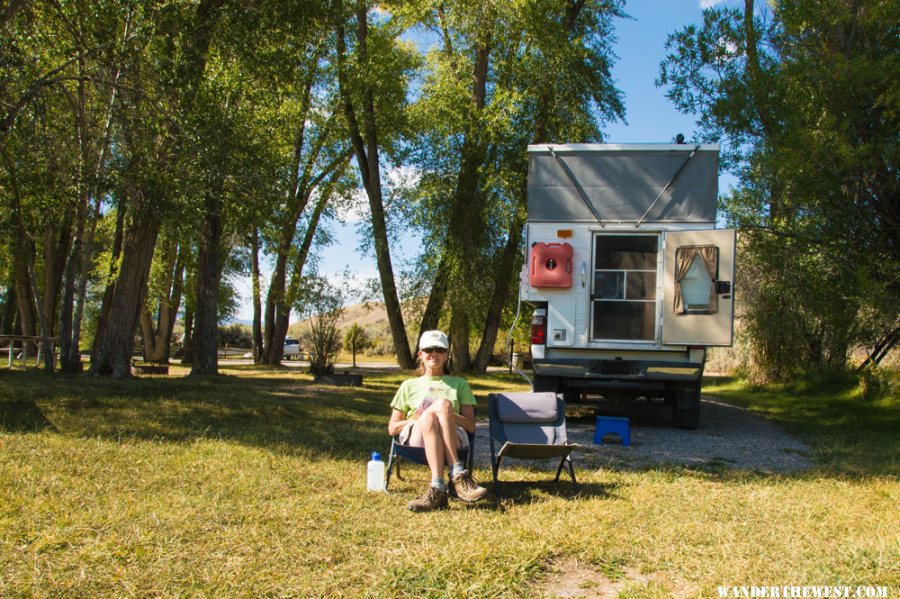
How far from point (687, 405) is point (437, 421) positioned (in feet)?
17.2

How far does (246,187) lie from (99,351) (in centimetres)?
460

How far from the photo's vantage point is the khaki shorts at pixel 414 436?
5.24 metres

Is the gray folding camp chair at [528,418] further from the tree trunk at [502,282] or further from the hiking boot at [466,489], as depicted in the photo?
the tree trunk at [502,282]

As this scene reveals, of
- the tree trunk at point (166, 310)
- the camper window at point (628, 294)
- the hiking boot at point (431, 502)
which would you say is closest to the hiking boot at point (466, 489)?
the hiking boot at point (431, 502)

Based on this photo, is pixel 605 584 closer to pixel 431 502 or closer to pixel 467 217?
pixel 431 502

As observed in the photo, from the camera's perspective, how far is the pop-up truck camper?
8875 millimetres

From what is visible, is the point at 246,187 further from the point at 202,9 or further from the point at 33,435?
the point at 33,435

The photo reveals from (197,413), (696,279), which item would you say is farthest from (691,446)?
(197,413)

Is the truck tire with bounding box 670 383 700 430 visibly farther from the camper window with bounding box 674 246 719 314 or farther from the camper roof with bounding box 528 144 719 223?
the camper roof with bounding box 528 144 719 223

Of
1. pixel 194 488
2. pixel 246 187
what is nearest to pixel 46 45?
pixel 246 187

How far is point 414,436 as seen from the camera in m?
5.27

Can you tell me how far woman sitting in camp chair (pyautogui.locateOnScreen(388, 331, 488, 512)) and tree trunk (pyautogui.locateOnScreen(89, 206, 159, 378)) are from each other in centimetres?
789

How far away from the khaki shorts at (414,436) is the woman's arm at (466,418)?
0.04m

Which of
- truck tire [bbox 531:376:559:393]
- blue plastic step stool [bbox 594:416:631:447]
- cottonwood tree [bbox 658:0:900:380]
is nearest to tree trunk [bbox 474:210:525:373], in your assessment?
cottonwood tree [bbox 658:0:900:380]
